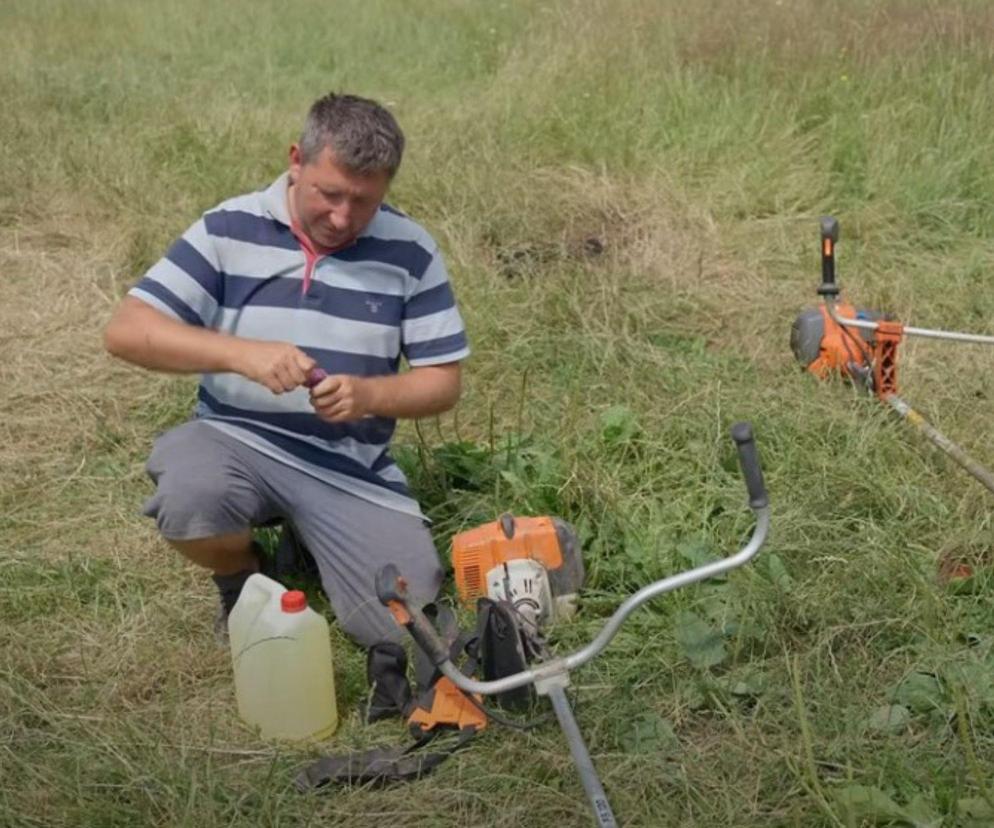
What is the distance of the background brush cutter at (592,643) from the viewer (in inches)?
82.3

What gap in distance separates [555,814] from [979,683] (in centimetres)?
92

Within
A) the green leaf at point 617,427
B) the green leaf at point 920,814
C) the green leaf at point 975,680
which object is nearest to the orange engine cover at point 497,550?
the green leaf at point 617,427

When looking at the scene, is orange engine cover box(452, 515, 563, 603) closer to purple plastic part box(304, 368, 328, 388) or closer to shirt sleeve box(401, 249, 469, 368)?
shirt sleeve box(401, 249, 469, 368)

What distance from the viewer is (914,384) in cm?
428

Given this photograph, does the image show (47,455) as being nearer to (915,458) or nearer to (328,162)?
(328,162)

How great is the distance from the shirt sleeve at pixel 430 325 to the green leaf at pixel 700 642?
0.84 meters

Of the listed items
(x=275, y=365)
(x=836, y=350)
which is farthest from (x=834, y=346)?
(x=275, y=365)

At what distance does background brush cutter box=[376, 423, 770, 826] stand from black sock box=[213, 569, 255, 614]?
841 millimetres

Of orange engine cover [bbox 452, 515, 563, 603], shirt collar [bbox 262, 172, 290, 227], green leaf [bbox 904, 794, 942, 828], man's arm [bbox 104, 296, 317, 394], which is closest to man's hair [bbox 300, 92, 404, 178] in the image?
shirt collar [bbox 262, 172, 290, 227]

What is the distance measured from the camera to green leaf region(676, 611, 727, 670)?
Answer: 9.30 ft

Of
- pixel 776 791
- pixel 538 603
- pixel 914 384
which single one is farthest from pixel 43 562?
pixel 914 384

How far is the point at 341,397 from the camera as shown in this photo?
9.02 ft

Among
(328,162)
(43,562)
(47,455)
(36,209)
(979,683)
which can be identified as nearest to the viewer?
(979,683)

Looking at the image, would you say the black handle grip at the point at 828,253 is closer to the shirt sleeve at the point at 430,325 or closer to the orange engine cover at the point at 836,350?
→ the orange engine cover at the point at 836,350
